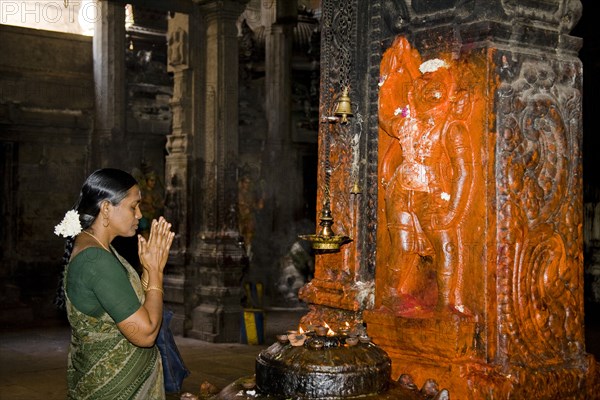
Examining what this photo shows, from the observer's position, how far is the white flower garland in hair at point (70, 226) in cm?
388

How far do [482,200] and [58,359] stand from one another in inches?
313

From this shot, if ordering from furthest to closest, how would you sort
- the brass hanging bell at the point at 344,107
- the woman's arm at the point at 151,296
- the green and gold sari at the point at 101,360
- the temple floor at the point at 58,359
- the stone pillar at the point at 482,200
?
the temple floor at the point at 58,359 → the brass hanging bell at the point at 344,107 → the stone pillar at the point at 482,200 → the green and gold sari at the point at 101,360 → the woman's arm at the point at 151,296

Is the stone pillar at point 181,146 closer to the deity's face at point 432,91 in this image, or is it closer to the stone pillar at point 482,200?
the stone pillar at point 482,200

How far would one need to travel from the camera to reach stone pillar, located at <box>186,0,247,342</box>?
11.9 metres

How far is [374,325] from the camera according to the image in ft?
15.0

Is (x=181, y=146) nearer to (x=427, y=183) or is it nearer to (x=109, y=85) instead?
(x=109, y=85)

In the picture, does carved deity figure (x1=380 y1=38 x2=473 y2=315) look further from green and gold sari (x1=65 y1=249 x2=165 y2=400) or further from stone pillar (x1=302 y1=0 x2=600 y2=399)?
green and gold sari (x1=65 y1=249 x2=165 y2=400)

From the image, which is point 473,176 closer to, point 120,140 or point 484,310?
point 484,310

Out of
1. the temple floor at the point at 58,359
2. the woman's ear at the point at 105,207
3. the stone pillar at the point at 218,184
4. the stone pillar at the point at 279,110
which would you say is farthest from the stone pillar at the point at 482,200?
the stone pillar at the point at 279,110

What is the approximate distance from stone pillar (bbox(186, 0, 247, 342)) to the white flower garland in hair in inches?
313

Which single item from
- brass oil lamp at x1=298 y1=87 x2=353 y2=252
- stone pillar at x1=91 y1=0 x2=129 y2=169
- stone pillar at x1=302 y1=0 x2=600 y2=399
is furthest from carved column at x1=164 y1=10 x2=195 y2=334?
stone pillar at x1=302 y1=0 x2=600 y2=399

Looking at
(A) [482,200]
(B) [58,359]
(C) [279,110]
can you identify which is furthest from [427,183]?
(C) [279,110]

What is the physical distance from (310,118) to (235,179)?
5.55m

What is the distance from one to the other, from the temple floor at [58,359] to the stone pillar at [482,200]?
4.21 meters
